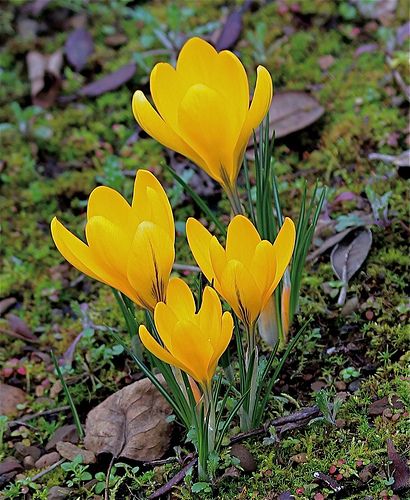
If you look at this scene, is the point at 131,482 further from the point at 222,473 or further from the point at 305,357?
the point at 305,357

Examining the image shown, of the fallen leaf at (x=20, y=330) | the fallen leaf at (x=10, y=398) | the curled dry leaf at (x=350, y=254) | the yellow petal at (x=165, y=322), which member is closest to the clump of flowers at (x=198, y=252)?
Result: the yellow petal at (x=165, y=322)

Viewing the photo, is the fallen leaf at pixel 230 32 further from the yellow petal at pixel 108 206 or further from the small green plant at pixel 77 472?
the small green plant at pixel 77 472

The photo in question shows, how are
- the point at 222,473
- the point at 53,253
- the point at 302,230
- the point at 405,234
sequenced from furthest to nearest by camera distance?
1. the point at 53,253
2. the point at 405,234
3. the point at 302,230
4. the point at 222,473

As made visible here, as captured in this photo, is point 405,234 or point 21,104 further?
point 21,104

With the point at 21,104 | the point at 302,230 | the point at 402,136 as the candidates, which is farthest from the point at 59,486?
the point at 21,104

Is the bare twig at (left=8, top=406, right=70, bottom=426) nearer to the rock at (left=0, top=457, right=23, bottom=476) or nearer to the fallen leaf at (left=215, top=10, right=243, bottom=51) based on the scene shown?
the rock at (left=0, top=457, right=23, bottom=476)

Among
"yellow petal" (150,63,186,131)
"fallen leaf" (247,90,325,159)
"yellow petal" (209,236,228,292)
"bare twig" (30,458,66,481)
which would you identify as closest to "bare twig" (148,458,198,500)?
"bare twig" (30,458,66,481)
